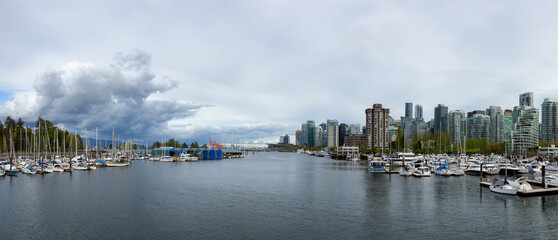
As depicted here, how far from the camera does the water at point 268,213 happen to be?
41.2 metres

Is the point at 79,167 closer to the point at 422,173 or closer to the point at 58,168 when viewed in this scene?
the point at 58,168

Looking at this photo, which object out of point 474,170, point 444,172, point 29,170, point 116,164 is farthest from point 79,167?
point 474,170

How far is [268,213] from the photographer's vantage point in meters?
51.6

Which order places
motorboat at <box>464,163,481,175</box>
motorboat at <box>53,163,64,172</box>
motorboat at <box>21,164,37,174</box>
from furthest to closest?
motorboat at <box>53,163,64,172</box> < motorboat at <box>464,163,481,175</box> < motorboat at <box>21,164,37,174</box>

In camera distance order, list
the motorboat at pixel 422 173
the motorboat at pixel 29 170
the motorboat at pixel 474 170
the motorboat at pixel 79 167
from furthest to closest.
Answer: the motorboat at pixel 79 167, the motorboat at pixel 474 170, the motorboat at pixel 29 170, the motorboat at pixel 422 173

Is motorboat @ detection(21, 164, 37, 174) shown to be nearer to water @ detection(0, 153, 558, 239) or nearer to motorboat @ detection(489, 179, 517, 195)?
water @ detection(0, 153, 558, 239)

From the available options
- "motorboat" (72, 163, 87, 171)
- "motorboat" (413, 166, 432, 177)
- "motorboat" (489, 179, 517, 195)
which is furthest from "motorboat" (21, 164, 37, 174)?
"motorboat" (489, 179, 517, 195)

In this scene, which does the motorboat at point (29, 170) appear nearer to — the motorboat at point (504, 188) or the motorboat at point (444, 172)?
the motorboat at point (504, 188)

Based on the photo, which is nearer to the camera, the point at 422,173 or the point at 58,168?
the point at 422,173

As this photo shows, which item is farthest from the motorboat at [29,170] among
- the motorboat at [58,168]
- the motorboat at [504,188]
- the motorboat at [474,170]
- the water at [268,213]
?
the motorboat at [474,170]

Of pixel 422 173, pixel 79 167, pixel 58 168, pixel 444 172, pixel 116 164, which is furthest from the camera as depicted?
pixel 116 164

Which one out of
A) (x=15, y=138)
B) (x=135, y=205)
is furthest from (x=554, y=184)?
(x=15, y=138)

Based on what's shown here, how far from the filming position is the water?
4125 centimetres

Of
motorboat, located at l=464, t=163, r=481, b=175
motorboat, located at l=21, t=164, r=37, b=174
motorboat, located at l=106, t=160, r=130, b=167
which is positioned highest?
motorboat, located at l=21, t=164, r=37, b=174
